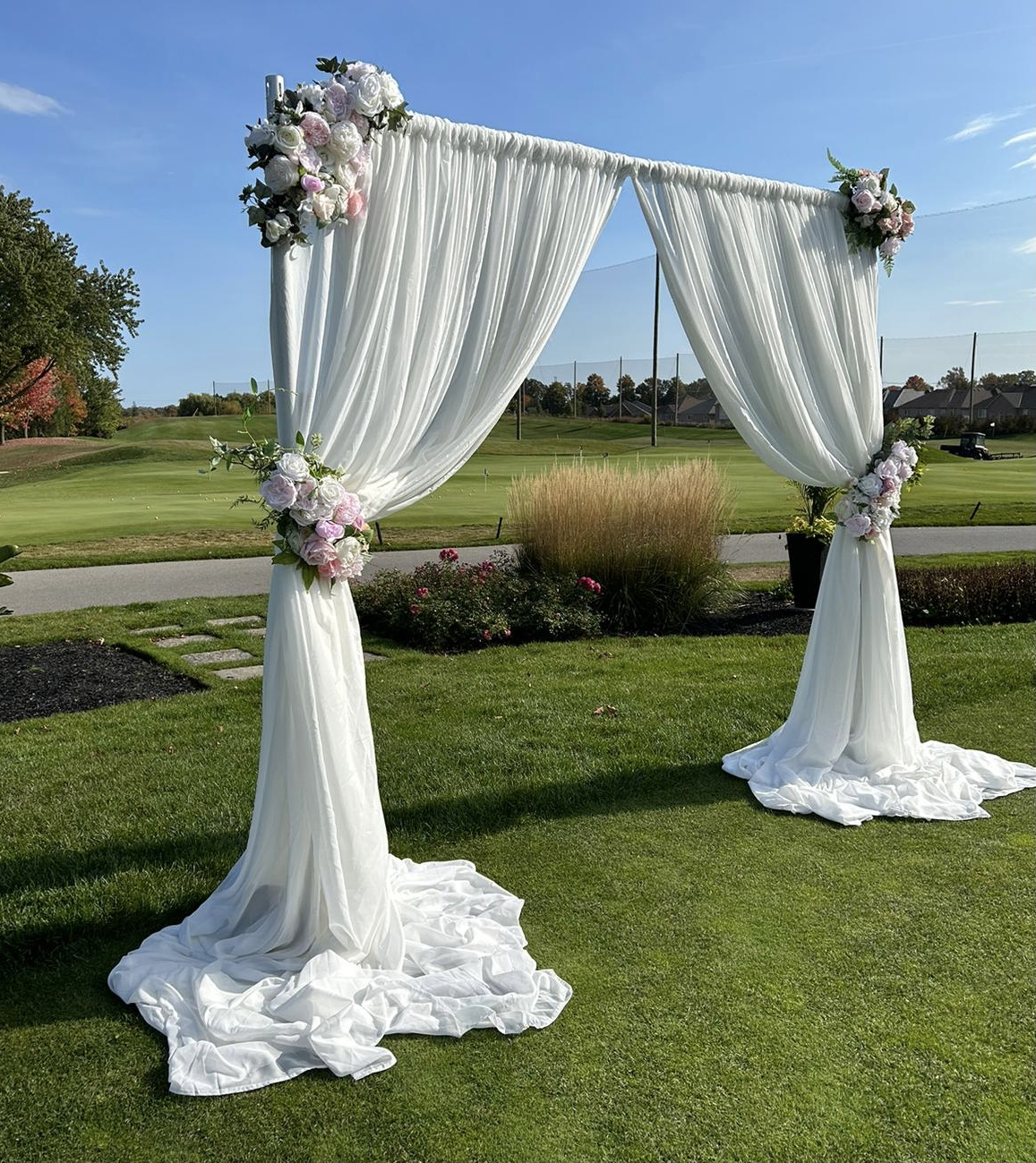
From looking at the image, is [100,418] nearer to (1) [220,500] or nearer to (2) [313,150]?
(1) [220,500]

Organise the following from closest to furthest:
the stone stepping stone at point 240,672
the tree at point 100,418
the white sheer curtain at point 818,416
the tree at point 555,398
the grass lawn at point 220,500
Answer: the white sheer curtain at point 818,416
the stone stepping stone at point 240,672
the grass lawn at point 220,500
the tree at point 555,398
the tree at point 100,418

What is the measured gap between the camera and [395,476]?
10.6 ft

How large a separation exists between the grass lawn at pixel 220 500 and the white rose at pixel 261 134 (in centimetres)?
624

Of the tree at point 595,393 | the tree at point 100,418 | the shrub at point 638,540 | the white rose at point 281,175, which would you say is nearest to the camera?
the white rose at point 281,175

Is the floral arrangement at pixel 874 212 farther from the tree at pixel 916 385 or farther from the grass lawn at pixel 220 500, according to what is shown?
the tree at pixel 916 385

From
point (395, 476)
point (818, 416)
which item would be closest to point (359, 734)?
point (395, 476)

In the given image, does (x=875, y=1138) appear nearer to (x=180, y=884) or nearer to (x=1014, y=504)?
(x=180, y=884)

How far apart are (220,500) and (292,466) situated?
50.3ft

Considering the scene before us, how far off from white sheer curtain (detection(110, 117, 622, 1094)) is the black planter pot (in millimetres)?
5185

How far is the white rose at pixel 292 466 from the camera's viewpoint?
2842mm

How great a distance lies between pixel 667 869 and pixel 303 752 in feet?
4.98

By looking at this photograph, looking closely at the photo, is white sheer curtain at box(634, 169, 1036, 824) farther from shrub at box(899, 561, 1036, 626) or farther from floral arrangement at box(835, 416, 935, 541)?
shrub at box(899, 561, 1036, 626)

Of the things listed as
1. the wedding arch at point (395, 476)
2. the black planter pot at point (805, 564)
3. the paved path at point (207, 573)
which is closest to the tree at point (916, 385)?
the paved path at point (207, 573)

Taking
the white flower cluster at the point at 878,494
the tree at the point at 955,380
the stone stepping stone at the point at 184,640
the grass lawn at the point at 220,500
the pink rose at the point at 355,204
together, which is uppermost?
the tree at the point at 955,380
